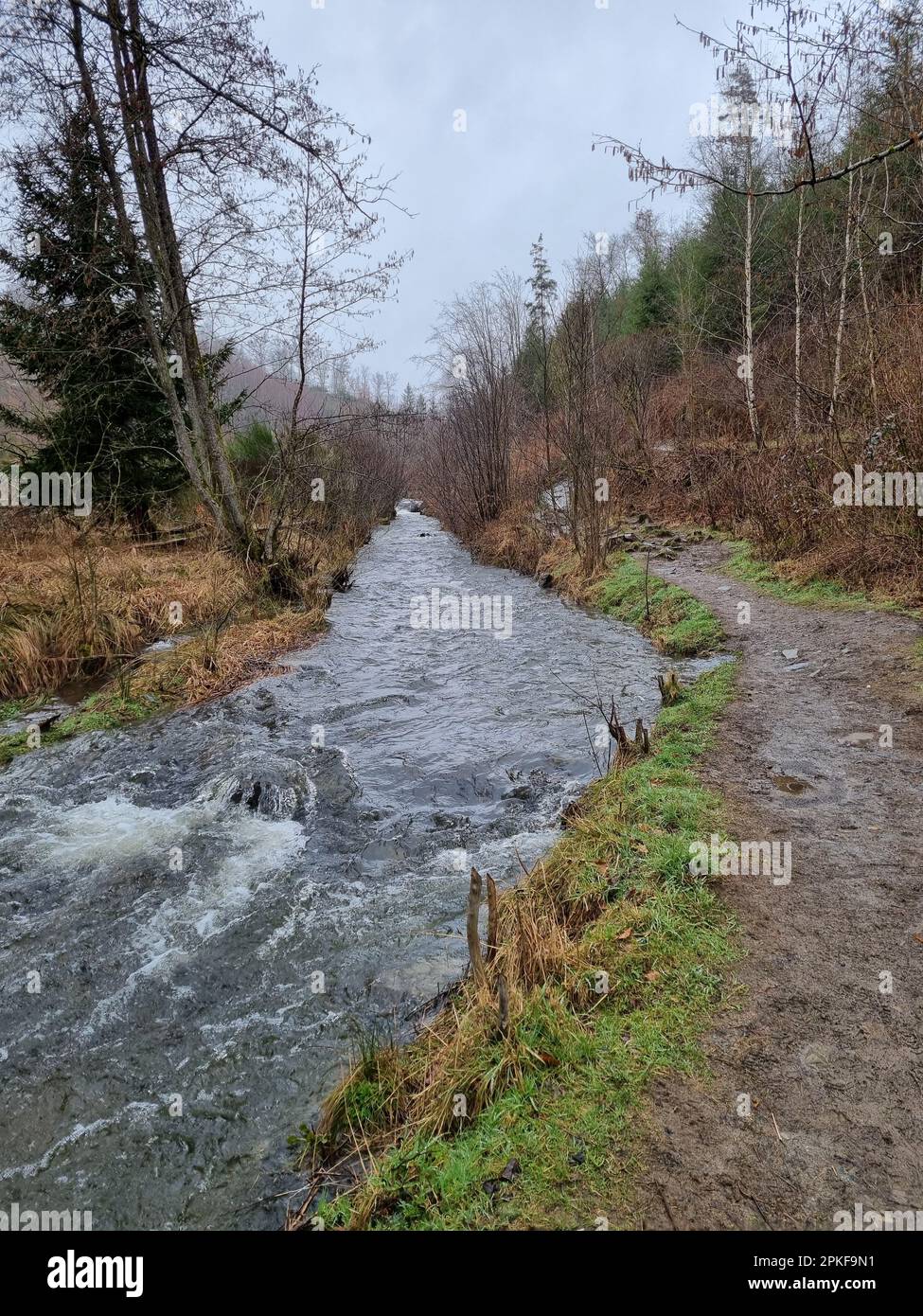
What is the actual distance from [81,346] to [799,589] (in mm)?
12416

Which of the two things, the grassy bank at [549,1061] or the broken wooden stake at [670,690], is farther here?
the broken wooden stake at [670,690]

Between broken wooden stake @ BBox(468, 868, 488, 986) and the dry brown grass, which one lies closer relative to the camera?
broken wooden stake @ BBox(468, 868, 488, 986)

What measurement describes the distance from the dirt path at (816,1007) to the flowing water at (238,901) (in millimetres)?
1473

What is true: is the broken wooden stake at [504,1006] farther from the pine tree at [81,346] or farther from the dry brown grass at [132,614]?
the pine tree at [81,346]

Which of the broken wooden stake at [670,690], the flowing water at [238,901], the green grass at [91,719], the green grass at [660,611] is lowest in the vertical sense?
the flowing water at [238,901]

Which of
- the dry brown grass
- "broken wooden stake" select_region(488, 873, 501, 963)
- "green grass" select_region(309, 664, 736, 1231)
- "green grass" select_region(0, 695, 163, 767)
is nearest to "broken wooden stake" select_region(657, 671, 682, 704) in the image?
"green grass" select_region(309, 664, 736, 1231)

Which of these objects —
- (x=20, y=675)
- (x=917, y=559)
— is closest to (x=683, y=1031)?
(x=917, y=559)

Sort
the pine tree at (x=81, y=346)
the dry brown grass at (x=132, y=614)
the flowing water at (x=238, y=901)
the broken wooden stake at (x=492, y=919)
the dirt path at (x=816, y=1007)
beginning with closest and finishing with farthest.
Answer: the dirt path at (x=816, y=1007) < the flowing water at (x=238, y=901) < the broken wooden stake at (x=492, y=919) < the dry brown grass at (x=132, y=614) < the pine tree at (x=81, y=346)

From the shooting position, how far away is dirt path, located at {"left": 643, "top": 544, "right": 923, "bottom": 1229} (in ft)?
6.77

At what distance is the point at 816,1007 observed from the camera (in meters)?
2.74

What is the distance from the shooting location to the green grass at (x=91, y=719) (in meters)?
6.52

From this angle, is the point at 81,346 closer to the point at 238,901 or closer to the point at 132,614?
the point at 132,614

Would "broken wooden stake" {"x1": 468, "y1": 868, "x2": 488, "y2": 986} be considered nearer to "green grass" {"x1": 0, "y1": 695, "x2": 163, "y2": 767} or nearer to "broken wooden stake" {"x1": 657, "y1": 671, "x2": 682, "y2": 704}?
"broken wooden stake" {"x1": 657, "y1": 671, "x2": 682, "y2": 704}

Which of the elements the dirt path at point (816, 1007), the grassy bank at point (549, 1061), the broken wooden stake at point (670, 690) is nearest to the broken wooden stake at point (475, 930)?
the grassy bank at point (549, 1061)
